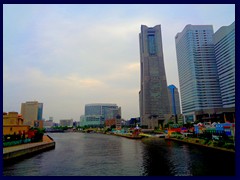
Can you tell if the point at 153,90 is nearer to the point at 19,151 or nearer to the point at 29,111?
the point at 29,111

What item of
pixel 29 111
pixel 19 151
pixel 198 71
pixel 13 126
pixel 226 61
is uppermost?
pixel 226 61

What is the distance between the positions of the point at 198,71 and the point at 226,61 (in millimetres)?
20083

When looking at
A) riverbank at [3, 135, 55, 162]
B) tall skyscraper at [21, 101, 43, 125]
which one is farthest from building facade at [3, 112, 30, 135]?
tall skyscraper at [21, 101, 43, 125]

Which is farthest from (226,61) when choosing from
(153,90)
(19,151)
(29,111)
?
(29,111)

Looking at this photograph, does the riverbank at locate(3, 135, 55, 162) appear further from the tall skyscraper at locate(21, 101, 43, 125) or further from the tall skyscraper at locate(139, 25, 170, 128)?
the tall skyscraper at locate(21, 101, 43, 125)

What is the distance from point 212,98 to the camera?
445 feet

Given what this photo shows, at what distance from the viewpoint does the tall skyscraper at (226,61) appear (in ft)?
393

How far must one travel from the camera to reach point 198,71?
141 meters

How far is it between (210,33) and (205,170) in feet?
506

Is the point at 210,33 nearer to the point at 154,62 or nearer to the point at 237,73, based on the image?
the point at 154,62

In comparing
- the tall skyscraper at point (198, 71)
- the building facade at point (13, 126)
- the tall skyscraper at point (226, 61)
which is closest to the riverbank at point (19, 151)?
the building facade at point (13, 126)

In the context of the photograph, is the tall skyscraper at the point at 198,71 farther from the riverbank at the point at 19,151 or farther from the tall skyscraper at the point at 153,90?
the riverbank at the point at 19,151

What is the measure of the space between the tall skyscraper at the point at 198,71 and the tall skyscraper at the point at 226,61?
8314mm

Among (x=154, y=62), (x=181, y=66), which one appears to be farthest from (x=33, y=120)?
(x=181, y=66)
